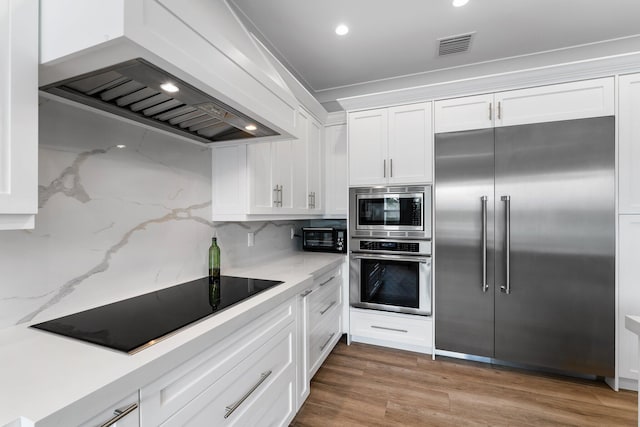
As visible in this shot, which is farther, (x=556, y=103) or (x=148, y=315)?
(x=556, y=103)

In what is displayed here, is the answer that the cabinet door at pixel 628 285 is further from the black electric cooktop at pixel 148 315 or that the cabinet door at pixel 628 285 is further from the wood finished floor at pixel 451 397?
the black electric cooktop at pixel 148 315

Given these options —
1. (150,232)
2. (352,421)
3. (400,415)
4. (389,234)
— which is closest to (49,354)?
(150,232)

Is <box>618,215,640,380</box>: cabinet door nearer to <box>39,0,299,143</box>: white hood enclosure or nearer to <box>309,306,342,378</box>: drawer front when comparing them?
<box>309,306,342,378</box>: drawer front

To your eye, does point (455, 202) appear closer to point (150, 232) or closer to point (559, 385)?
point (559, 385)

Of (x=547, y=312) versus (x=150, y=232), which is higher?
(x=150, y=232)

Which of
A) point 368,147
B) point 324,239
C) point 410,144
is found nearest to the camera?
point 410,144

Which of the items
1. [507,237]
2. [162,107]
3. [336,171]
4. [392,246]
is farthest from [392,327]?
[162,107]

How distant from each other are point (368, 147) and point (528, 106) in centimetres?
129

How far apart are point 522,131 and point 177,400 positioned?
275 cm

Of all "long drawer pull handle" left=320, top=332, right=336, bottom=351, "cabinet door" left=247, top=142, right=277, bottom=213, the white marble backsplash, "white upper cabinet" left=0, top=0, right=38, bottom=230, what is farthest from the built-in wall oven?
"white upper cabinet" left=0, top=0, right=38, bottom=230

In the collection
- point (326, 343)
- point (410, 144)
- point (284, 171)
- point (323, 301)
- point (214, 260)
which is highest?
point (410, 144)

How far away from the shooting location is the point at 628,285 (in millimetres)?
2041

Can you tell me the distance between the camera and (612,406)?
1.91 metres

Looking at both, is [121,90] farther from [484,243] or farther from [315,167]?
[484,243]
